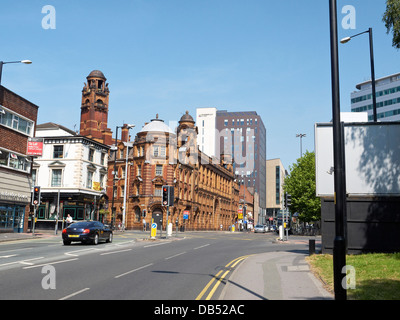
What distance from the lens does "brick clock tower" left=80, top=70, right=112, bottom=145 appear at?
8325cm

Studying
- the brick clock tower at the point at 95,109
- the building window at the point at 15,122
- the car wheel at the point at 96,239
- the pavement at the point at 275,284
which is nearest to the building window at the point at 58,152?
the building window at the point at 15,122

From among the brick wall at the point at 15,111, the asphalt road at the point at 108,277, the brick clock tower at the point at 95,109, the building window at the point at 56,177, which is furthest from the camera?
the brick clock tower at the point at 95,109

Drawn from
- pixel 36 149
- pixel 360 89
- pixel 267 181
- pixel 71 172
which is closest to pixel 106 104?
pixel 71 172

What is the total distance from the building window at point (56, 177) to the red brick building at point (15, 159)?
13.2 metres

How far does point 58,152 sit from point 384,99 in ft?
266

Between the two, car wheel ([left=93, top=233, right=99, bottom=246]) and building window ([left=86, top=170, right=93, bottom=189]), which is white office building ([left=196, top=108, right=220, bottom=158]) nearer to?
building window ([left=86, top=170, right=93, bottom=189])

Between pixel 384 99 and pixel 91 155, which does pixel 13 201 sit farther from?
pixel 384 99

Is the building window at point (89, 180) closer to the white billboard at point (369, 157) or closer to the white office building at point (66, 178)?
the white office building at point (66, 178)

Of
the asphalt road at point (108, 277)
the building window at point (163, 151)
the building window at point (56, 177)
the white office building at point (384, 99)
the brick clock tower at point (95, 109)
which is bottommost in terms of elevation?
the asphalt road at point (108, 277)

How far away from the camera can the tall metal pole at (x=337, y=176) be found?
679 cm

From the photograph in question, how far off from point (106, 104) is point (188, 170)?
27262 mm

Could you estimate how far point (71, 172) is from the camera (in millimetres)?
48719

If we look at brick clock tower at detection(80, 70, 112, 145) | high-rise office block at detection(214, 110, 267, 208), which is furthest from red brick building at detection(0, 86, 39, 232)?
high-rise office block at detection(214, 110, 267, 208)

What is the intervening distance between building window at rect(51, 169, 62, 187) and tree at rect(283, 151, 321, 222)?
3009cm
